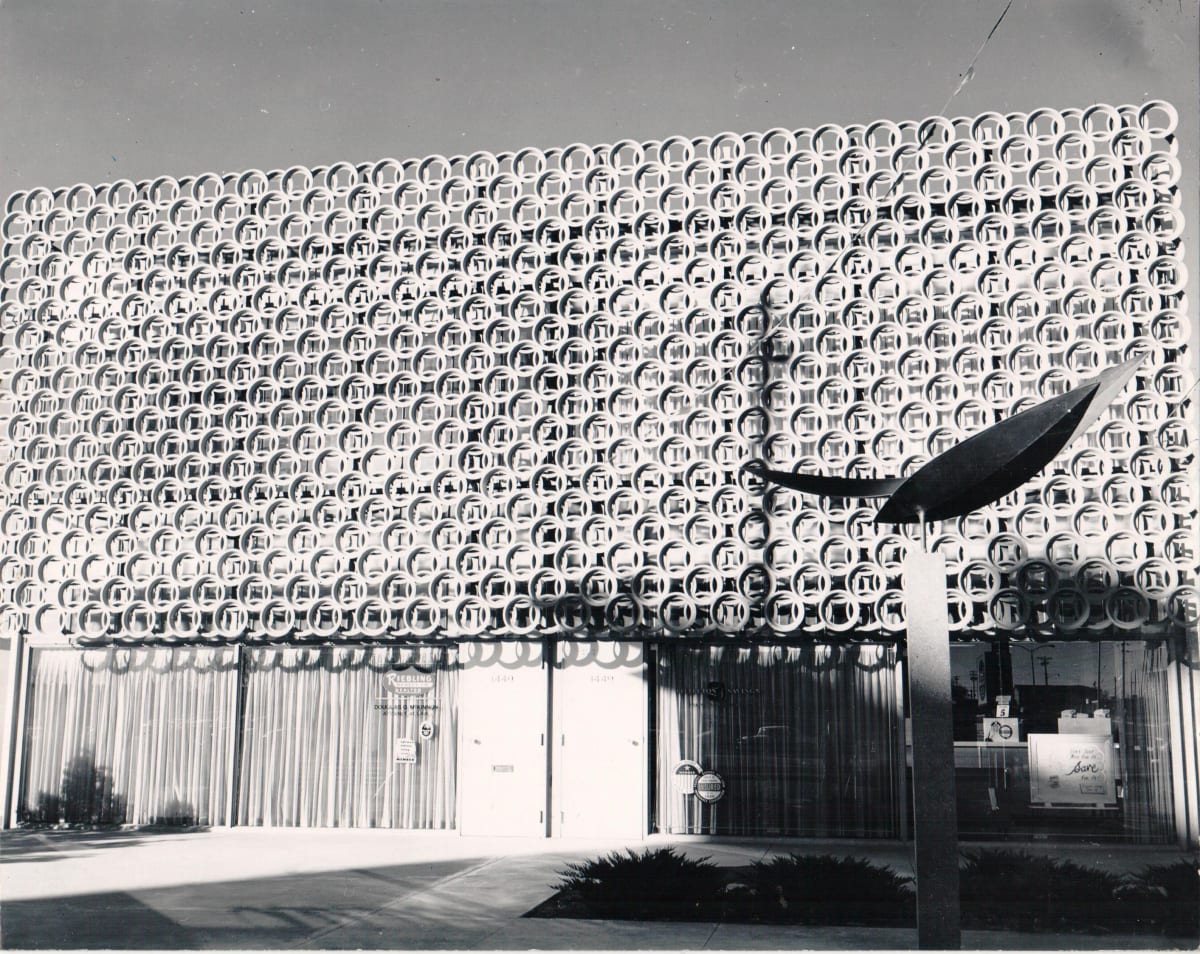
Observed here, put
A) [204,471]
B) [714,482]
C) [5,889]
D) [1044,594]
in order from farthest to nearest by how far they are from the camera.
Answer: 1. [204,471]
2. [714,482]
3. [1044,594]
4. [5,889]

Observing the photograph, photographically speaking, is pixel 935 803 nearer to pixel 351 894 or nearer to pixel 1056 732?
pixel 351 894

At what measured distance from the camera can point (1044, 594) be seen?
16.5m

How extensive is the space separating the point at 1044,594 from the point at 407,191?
11.3 meters

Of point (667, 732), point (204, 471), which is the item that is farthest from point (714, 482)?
point (204, 471)

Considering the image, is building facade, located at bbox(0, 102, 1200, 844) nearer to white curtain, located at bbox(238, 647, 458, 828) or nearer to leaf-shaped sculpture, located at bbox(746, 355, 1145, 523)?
white curtain, located at bbox(238, 647, 458, 828)

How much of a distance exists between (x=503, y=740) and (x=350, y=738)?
2.61 meters

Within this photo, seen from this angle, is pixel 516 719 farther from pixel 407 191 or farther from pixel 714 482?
pixel 407 191

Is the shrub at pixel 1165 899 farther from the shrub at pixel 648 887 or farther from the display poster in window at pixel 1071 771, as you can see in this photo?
the shrub at pixel 648 887

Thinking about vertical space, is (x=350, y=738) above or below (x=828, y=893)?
above

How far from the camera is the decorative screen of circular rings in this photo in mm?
16844

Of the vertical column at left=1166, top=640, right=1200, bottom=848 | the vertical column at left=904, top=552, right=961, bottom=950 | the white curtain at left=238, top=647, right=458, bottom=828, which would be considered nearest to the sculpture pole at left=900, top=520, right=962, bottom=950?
the vertical column at left=904, top=552, right=961, bottom=950

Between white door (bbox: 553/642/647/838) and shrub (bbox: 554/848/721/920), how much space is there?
4.41 m

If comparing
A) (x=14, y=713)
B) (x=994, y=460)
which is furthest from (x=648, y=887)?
(x=14, y=713)

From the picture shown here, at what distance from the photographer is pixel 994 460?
29.6ft
